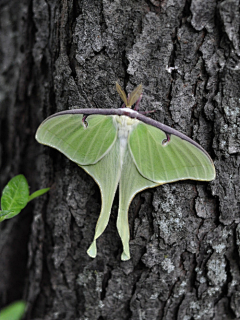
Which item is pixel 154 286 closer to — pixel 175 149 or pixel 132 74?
pixel 175 149

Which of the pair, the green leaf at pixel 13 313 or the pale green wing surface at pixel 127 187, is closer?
the pale green wing surface at pixel 127 187

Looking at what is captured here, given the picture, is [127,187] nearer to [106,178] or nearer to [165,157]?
[106,178]

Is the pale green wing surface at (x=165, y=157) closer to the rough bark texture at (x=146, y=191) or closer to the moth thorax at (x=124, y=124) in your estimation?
the moth thorax at (x=124, y=124)

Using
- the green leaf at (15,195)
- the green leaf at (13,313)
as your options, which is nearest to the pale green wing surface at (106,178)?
the green leaf at (15,195)

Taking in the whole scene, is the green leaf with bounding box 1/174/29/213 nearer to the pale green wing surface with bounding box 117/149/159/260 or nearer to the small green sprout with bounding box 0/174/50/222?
the small green sprout with bounding box 0/174/50/222

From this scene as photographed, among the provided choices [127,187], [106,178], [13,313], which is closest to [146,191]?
[127,187]

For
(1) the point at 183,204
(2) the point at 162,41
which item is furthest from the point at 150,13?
(1) the point at 183,204
